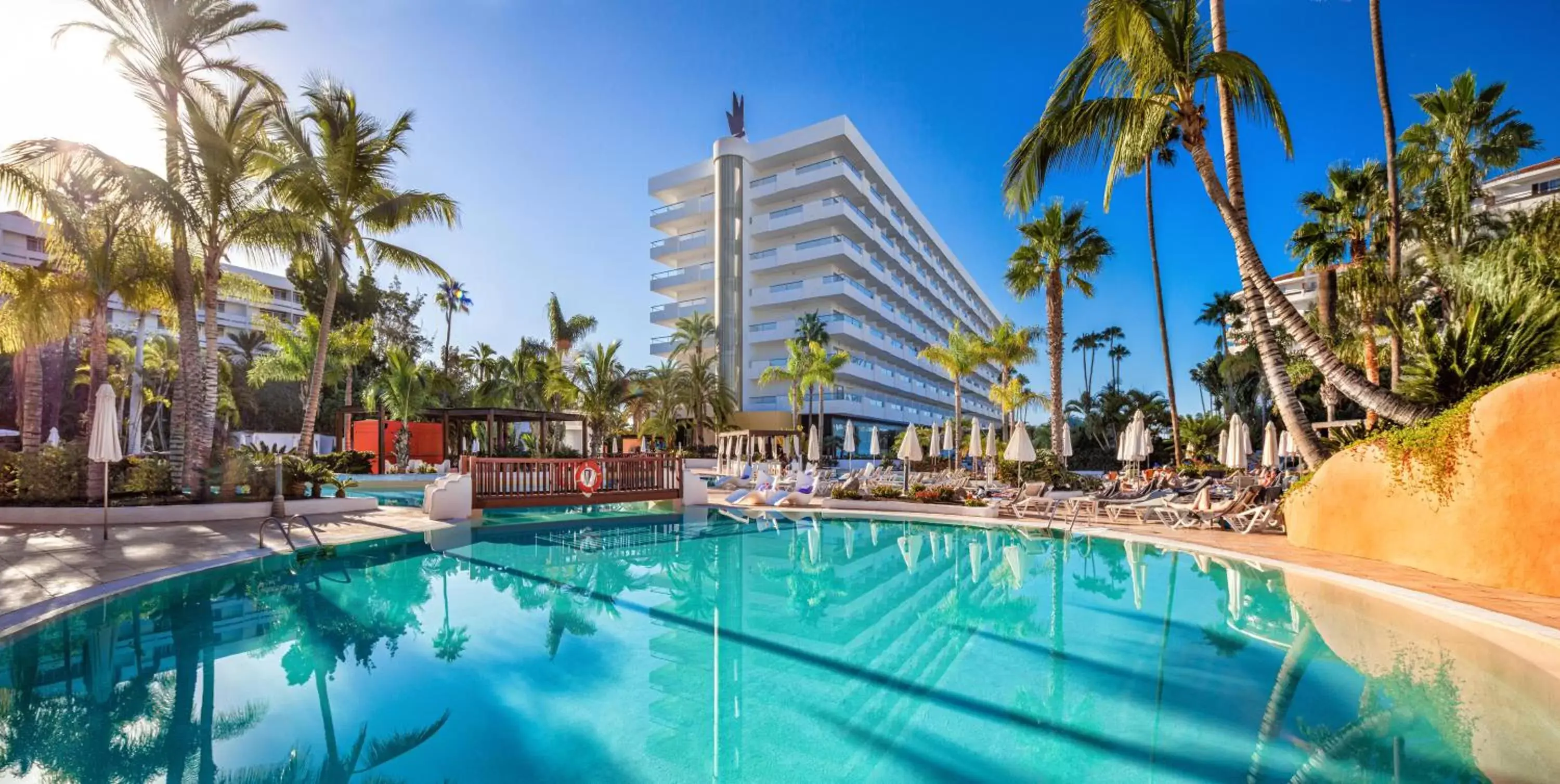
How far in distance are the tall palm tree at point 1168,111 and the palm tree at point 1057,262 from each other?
11223 millimetres

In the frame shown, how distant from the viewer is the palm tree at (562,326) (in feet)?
140

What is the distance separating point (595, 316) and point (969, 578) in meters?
39.4

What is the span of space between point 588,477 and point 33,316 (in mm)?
11701

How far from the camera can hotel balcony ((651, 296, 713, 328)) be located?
4731cm

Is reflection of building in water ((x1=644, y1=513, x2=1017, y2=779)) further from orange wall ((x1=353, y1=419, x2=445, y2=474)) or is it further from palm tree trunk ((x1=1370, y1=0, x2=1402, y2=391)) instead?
orange wall ((x1=353, y1=419, x2=445, y2=474))

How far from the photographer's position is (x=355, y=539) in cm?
1125

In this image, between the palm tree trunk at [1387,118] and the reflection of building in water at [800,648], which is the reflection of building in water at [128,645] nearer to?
the reflection of building in water at [800,648]

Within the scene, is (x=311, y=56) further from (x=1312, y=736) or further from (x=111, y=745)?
(x=1312, y=736)

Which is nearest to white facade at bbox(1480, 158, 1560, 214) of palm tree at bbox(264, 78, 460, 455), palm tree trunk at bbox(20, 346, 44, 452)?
palm tree at bbox(264, 78, 460, 455)

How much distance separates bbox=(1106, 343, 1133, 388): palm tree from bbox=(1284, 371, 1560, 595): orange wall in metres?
63.5

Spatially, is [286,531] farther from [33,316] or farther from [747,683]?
[33,316]

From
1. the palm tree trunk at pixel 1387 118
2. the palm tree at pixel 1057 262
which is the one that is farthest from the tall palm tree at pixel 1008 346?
the palm tree trunk at pixel 1387 118

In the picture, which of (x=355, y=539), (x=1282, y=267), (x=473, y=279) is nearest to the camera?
(x=355, y=539)

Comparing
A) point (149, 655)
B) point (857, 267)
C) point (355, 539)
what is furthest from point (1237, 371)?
point (149, 655)
